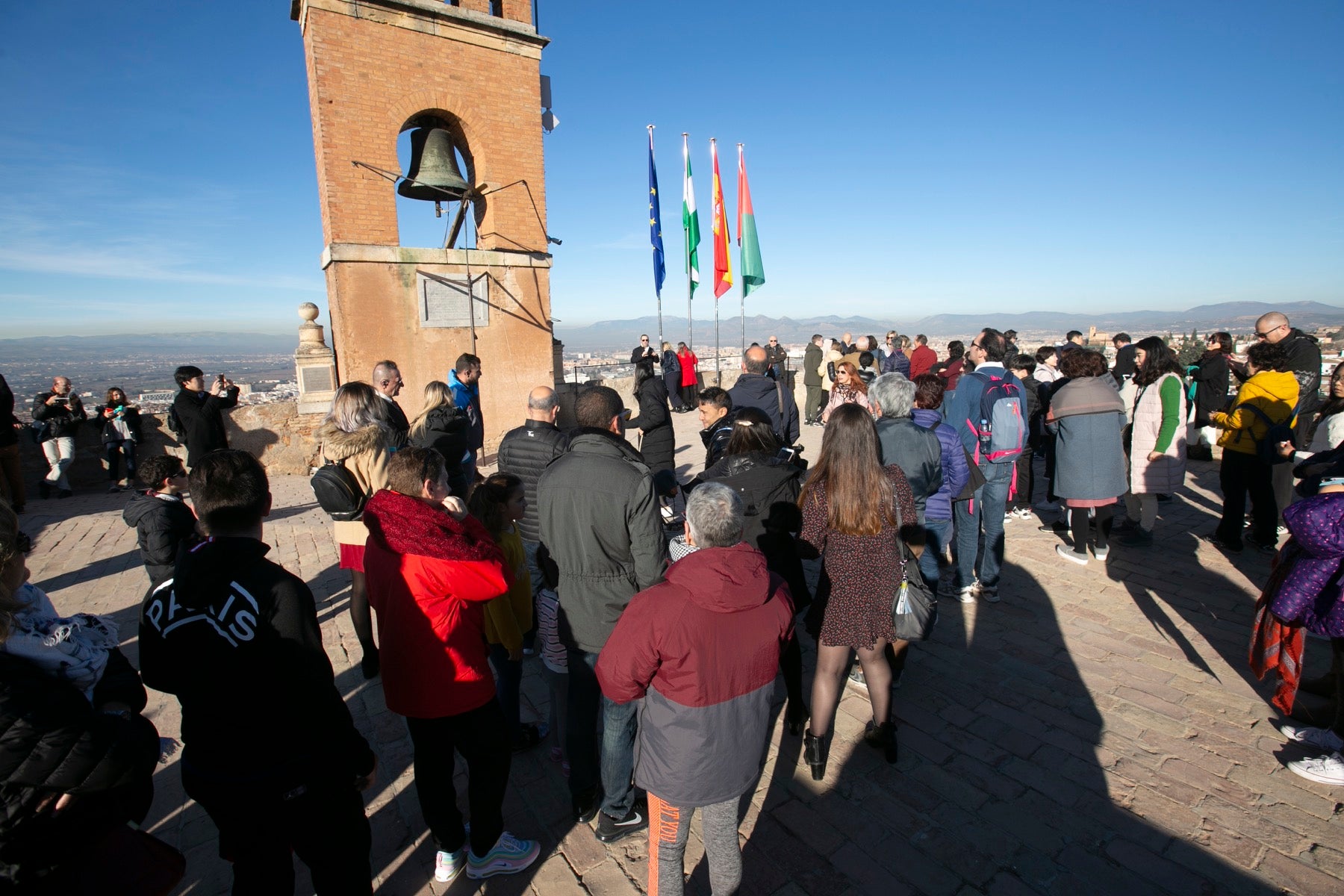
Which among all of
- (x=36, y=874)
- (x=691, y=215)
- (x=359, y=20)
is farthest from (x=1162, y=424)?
(x=359, y=20)

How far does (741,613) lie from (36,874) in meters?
1.94

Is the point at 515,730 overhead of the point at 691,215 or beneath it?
beneath

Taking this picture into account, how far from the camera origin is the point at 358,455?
3639mm

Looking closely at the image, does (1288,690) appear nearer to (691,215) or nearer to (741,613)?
(741,613)

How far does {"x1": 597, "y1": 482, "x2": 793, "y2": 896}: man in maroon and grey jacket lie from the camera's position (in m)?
2.00

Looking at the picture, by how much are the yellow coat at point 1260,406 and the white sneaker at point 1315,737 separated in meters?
3.26

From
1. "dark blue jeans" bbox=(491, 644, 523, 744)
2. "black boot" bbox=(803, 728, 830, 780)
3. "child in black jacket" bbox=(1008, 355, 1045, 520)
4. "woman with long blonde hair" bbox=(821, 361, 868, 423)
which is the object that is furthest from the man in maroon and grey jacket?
"child in black jacket" bbox=(1008, 355, 1045, 520)

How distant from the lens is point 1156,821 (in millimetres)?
2768

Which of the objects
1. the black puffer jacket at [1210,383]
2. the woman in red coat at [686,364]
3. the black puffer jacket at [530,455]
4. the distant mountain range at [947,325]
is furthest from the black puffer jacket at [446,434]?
the distant mountain range at [947,325]

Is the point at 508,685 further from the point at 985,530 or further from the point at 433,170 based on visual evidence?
the point at 433,170

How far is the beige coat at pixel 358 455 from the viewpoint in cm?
361

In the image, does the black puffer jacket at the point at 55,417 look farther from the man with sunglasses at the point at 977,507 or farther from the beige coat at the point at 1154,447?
the beige coat at the point at 1154,447

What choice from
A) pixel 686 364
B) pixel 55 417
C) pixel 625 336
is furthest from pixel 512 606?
pixel 625 336

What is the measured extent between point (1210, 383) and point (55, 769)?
1042cm
